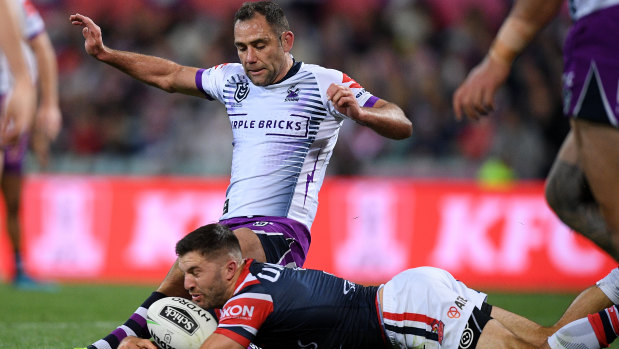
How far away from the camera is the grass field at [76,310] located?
603cm

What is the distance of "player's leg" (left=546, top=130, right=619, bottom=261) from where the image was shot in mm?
4238

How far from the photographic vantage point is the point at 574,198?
4.27 metres

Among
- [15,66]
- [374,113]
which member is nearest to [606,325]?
[374,113]

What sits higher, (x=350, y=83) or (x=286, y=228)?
(x=350, y=83)

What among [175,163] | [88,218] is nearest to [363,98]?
[88,218]

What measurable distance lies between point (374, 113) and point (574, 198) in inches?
48.4

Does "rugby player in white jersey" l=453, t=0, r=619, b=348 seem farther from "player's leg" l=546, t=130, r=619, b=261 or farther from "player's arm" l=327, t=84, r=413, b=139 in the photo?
"player's arm" l=327, t=84, r=413, b=139

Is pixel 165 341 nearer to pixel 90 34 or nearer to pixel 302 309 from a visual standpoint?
pixel 302 309

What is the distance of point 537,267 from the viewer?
36.0 feet

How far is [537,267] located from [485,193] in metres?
1.16

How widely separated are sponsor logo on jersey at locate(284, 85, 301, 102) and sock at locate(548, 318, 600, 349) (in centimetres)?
219

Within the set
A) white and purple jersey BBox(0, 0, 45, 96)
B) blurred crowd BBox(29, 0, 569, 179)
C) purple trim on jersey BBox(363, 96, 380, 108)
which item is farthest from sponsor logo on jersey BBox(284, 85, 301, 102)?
blurred crowd BBox(29, 0, 569, 179)

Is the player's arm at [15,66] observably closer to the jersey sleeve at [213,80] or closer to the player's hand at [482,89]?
the jersey sleeve at [213,80]

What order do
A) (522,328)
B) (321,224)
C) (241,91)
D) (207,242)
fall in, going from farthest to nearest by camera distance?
(321,224), (241,91), (522,328), (207,242)
